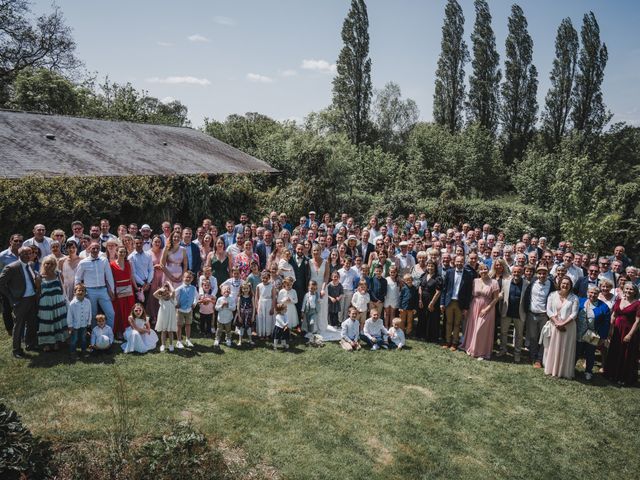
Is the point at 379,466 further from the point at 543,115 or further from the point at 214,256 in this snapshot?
the point at 543,115

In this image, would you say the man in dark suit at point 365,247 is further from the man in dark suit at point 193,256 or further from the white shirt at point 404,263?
the man in dark suit at point 193,256

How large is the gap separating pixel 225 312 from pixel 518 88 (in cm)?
4136

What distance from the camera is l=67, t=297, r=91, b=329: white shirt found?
754cm

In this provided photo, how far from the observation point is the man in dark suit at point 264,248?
10.2m

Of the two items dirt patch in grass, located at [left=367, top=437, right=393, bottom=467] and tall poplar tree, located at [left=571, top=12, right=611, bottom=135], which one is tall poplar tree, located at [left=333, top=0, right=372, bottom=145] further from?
dirt patch in grass, located at [left=367, top=437, right=393, bottom=467]

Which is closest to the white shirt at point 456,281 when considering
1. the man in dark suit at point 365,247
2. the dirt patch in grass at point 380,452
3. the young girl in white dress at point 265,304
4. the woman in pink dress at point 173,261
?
the man in dark suit at point 365,247

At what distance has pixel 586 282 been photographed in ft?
30.2

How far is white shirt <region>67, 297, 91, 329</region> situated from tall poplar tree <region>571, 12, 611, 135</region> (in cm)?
4234

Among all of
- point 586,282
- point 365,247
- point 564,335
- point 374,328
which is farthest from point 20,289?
point 586,282

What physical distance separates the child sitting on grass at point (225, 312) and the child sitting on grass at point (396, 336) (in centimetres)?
330

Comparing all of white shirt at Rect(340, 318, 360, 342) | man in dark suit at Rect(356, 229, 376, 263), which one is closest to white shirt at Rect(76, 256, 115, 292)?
white shirt at Rect(340, 318, 360, 342)

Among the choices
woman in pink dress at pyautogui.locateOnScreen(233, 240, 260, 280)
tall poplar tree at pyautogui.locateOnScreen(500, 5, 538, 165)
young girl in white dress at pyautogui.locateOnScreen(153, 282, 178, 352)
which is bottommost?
young girl in white dress at pyautogui.locateOnScreen(153, 282, 178, 352)

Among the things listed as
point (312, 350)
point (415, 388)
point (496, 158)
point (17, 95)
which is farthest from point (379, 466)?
point (17, 95)

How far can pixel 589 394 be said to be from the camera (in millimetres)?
7410
